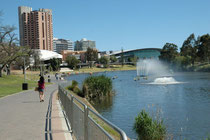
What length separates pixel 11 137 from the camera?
27.8 ft

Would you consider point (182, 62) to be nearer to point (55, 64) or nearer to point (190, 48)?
point (190, 48)

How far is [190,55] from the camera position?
359ft

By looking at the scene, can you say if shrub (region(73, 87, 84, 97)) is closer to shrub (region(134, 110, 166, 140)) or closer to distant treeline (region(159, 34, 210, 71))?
shrub (region(134, 110, 166, 140))

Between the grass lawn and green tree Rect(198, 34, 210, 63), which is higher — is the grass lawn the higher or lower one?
the lower one

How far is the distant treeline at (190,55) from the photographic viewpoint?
9275 centimetres

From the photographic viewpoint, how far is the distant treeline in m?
92.8

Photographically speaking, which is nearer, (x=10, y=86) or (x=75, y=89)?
(x=75, y=89)

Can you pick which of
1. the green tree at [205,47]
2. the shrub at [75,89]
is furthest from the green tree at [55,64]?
the shrub at [75,89]

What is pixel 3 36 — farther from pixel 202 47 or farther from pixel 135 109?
pixel 202 47

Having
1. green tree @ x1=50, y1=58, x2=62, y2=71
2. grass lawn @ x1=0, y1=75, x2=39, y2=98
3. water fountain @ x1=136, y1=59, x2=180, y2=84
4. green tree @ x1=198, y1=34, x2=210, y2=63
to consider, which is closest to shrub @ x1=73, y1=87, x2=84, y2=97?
grass lawn @ x1=0, y1=75, x2=39, y2=98

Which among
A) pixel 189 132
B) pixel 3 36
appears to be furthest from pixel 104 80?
pixel 3 36

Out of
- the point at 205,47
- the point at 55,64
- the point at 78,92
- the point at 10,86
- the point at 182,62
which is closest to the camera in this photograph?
the point at 78,92

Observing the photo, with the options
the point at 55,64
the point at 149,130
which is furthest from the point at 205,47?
the point at 149,130

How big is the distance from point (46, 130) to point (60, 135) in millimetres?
1058
